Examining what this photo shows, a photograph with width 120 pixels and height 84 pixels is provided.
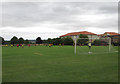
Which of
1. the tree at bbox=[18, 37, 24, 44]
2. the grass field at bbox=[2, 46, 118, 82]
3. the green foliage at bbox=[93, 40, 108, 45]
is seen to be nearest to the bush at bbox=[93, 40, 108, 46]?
the green foliage at bbox=[93, 40, 108, 45]

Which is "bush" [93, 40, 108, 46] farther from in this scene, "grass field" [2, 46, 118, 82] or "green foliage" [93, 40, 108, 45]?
"grass field" [2, 46, 118, 82]

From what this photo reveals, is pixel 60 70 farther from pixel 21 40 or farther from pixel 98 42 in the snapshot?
pixel 21 40

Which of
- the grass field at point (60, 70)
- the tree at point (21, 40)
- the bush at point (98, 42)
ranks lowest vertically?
the grass field at point (60, 70)

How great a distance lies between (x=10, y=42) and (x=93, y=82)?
51.9 meters

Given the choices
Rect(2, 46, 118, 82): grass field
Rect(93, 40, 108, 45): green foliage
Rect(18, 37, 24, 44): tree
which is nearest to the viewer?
Rect(2, 46, 118, 82): grass field

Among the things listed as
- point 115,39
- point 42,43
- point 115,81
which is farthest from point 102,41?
point 42,43

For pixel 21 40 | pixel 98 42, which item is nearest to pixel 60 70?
pixel 98 42

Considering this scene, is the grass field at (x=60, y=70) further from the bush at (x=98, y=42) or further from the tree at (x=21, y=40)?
the tree at (x=21, y=40)

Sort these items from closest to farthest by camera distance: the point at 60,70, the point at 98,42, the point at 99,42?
1. the point at 60,70
2. the point at 99,42
3. the point at 98,42

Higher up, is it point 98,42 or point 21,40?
point 21,40

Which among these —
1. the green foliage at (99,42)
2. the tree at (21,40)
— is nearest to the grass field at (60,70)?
the green foliage at (99,42)

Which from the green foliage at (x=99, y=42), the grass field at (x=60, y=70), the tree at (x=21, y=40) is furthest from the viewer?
the tree at (x=21, y=40)

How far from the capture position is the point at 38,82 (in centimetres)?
489

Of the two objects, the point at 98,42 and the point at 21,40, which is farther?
the point at 21,40
